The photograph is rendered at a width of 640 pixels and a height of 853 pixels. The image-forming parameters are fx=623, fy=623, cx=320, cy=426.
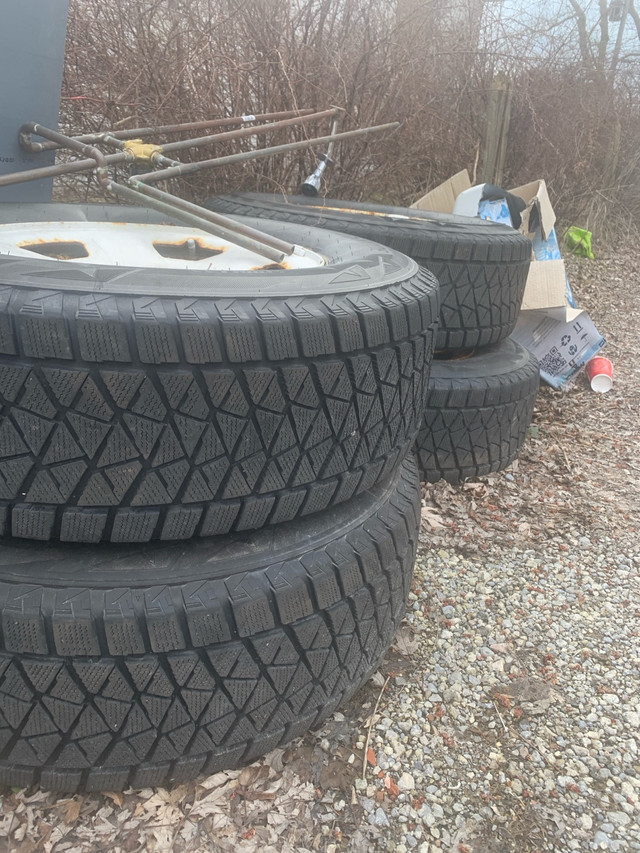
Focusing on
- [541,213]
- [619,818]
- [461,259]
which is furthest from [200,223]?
[541,213]

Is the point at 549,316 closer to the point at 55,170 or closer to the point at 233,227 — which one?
the point at 233,227

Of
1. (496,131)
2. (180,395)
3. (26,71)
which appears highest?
(496,131)

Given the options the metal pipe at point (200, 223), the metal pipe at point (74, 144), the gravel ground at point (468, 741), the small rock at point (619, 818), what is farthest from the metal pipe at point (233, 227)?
the small rock at point (619, 818)

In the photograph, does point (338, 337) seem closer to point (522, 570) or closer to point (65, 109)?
point (522, 570)

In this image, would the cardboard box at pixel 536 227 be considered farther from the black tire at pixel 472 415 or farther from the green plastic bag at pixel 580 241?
the green plastic bag at pixel 580 241

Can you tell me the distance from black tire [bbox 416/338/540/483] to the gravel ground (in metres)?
0.24

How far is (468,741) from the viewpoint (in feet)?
5.03

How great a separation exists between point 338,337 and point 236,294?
213 mm

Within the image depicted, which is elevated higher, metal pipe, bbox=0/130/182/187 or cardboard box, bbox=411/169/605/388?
metal pipe, bbox=0/130/182/187

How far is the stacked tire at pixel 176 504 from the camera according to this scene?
1063mm

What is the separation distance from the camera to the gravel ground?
50.1 inches

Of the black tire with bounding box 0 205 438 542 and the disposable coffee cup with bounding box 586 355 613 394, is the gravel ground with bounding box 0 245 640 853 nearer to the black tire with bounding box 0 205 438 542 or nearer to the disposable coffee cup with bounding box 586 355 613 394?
the black tire with bounding box 0 205 438 542

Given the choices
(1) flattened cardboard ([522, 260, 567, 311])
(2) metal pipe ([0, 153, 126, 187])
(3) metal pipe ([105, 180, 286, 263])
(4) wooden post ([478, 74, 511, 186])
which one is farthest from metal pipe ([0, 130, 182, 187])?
(4) wooden post ([478, 74, 511, 186])

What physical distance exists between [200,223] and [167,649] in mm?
1276
